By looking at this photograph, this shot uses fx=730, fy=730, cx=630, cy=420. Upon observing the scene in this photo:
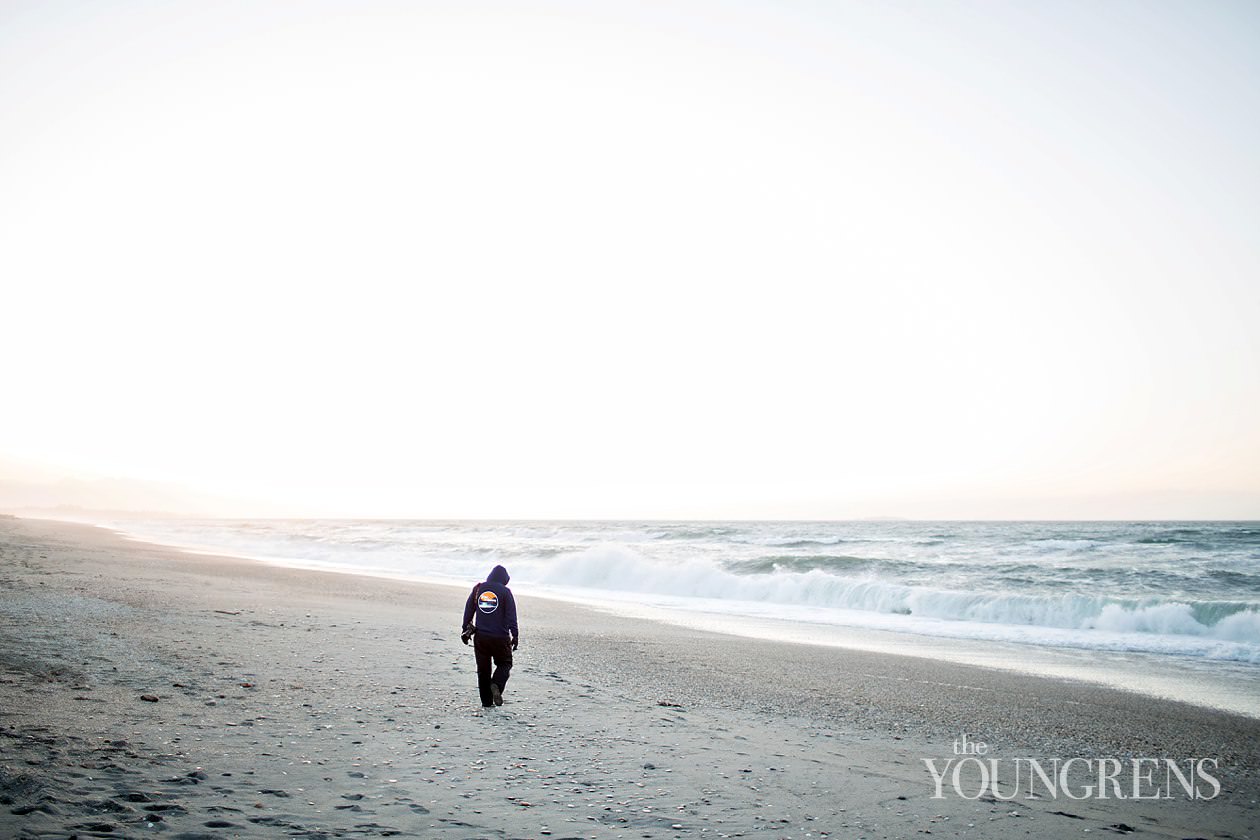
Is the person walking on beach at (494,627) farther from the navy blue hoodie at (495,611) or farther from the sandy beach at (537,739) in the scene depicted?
the sandy beach at (537,739)

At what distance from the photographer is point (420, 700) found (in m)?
8.16

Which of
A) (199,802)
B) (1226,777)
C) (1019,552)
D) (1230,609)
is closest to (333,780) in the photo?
(199,802)

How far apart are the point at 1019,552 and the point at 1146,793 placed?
37420 millimetres

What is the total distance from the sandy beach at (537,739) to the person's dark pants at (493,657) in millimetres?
412

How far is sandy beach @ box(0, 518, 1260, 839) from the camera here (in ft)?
16.1

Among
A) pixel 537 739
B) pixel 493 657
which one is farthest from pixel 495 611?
pixel 537 739

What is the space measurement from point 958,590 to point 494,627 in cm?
2164

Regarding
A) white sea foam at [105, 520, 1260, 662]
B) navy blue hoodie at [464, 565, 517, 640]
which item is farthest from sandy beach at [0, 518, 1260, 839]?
white sea foam at [105, 520, 1260, 662]

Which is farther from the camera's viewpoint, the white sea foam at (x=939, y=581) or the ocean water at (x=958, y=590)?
the white sea foam at (x=939, y=581)

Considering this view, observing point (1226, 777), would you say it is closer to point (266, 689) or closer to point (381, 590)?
point (266, 689)

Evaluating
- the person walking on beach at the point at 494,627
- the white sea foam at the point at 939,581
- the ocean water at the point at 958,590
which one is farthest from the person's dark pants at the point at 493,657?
the white sea foam at the point at 939,581

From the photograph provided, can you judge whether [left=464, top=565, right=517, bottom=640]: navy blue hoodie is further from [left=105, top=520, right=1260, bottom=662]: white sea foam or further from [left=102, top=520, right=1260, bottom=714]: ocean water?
[left=105, top=520, right=1260, bottom=662]: white sea foam

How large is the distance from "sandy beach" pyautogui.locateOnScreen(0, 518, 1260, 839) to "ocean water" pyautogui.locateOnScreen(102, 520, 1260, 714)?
443 cm

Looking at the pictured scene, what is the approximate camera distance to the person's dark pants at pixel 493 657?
8180 mm
